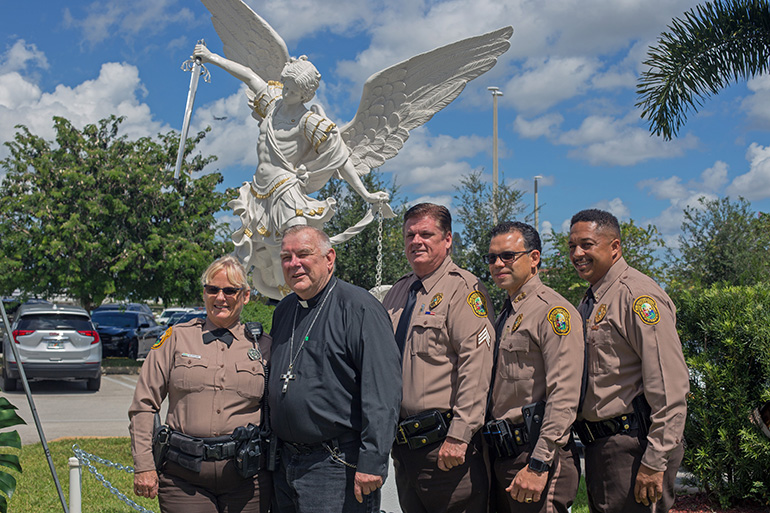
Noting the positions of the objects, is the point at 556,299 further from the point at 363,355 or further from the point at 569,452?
the point at 363,355

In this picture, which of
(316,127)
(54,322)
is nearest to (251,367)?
(316,127)

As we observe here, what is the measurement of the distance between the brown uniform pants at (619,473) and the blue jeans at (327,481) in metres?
1.02

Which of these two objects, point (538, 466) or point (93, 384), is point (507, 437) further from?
point (93, 384)

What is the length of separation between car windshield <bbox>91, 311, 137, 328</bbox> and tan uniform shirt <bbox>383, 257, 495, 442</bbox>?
1752cm

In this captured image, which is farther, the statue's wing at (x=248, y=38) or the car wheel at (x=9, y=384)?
the car wheel at (x=9, y=384)

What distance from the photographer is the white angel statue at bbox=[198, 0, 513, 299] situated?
7.36 m

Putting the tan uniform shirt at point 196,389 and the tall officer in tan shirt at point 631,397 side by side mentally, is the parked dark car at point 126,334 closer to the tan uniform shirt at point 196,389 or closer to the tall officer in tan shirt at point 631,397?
the tan uniform shirt at point 196,389

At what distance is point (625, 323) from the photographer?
3.14m

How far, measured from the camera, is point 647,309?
310 cm

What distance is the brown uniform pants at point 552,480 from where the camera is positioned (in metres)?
3.05

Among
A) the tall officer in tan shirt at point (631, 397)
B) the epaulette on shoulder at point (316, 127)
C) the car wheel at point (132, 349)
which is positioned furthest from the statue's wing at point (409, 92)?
the car wheel at point (132, 349)

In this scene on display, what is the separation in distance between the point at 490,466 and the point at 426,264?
102 cm

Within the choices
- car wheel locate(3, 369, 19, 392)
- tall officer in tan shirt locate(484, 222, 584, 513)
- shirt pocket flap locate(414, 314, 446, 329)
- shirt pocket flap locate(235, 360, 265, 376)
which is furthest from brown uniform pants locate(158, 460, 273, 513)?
car wheel locate(3, 369, 19, 392)

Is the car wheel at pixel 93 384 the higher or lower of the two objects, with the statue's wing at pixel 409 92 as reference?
lower
